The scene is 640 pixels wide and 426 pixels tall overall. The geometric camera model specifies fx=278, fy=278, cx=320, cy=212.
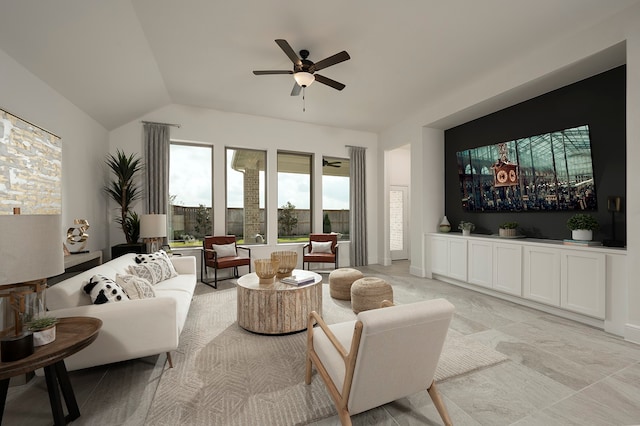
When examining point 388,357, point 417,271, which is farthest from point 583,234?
point 388,357

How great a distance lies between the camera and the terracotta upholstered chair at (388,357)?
132 cm

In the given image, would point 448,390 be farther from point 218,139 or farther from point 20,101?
point 218,139

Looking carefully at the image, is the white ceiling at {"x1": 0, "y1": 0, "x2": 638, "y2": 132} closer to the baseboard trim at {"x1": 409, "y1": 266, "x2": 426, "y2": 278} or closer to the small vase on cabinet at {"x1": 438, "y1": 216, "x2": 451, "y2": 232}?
the small vase on cabinet at {"x1": 438, "y1": 216, "x2": 451, "y2": 232}

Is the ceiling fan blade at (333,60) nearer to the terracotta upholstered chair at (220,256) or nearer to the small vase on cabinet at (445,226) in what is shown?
the terracotta upholstered chair at (220,256)

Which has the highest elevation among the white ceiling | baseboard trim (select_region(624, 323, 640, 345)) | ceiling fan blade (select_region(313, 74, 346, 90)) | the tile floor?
the white ceiling

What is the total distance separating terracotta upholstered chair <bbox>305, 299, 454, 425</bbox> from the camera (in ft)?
4.33

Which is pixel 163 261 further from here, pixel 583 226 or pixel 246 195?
pixel 583 226

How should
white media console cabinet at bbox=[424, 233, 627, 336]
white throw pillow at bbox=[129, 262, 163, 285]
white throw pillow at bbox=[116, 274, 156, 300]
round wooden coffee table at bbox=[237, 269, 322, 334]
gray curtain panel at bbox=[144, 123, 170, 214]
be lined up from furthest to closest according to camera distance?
gray curtain panel at bbox=[144, 123, 170, 214] → white throw pillow at bbox=[129, 262, 163, 285] → white media console cabinet at bbox=[424, 233, 627, 336] → round wooden coffee table at bbox=[237, 269, 322, 334] → white throw pillow at bbox=[116, 274, 156, 300]

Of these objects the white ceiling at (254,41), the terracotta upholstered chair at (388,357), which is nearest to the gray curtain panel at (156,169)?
the white ceiling at (254,41)

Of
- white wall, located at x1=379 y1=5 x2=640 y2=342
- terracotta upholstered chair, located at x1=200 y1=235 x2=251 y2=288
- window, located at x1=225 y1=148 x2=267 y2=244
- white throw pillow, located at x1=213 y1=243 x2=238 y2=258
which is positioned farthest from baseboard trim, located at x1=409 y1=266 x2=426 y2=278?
white throw pillow, located at x1=213 y1=243 x2=238 y2=258

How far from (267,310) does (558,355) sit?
2.69 meters

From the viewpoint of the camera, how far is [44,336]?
1.47 metres

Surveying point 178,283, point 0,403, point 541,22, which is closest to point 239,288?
point 178,283

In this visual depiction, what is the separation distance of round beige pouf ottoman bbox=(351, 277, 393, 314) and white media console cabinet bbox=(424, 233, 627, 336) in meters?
1.91
